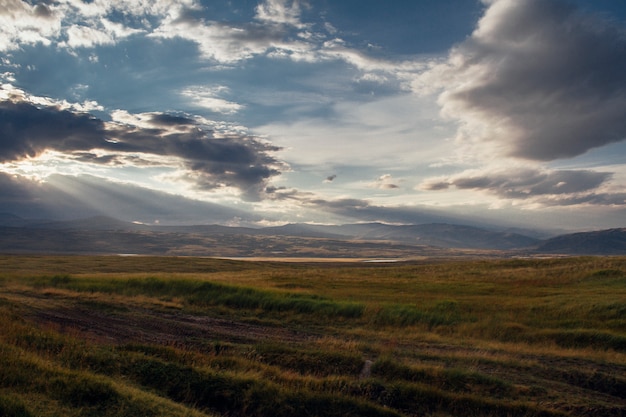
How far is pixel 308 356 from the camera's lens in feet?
53.0

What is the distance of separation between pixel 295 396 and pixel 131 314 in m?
16.7

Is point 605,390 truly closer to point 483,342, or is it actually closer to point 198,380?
point 483,342

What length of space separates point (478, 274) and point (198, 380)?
53.4 metres

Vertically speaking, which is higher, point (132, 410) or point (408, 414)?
point (132, 410)

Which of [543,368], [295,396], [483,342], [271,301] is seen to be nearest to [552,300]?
[483,342]

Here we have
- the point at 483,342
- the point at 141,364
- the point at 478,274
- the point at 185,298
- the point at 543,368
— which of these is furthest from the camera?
the point at 478,274

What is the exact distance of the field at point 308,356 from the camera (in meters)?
11.3

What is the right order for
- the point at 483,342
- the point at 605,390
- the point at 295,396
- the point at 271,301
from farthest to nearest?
the point at 271,301 < the point at 483,342 < the point at 605,390 < the point at 295,396

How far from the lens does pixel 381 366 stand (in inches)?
596

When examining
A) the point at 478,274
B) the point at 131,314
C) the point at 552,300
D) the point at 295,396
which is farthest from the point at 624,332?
the point at 478,274

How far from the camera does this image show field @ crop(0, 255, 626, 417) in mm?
11281

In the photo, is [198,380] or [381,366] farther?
[381,366]

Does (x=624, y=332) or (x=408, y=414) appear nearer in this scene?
(x=408, y=414)

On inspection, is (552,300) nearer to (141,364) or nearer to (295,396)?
(295,396)
